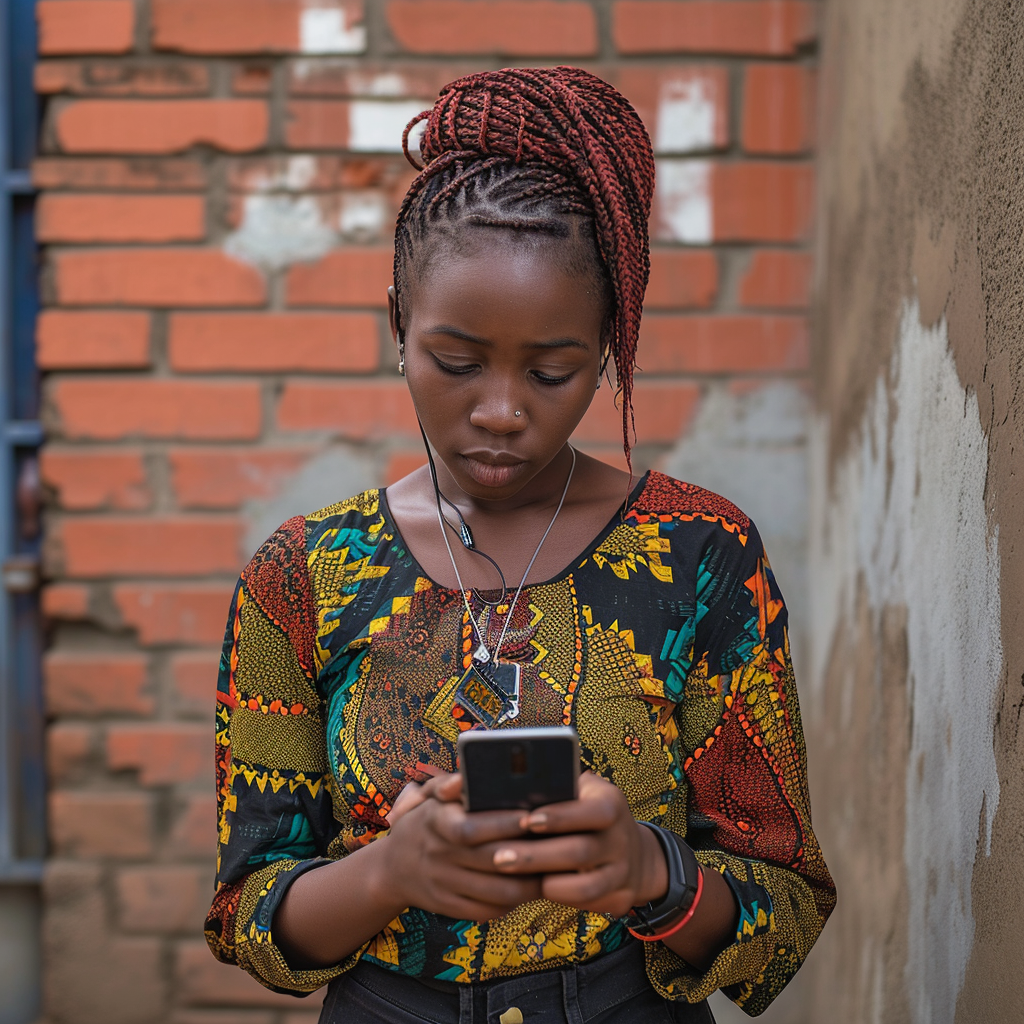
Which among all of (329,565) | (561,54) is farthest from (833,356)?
(329,565)

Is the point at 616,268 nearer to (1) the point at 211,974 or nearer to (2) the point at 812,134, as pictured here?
(2) the point at 812,134

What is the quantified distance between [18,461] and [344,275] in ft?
2.87

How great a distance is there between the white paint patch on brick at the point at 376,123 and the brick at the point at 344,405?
0.51m

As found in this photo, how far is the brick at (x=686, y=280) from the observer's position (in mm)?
2527

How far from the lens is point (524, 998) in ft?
4.16

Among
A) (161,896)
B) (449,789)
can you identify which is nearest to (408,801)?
(449,789)

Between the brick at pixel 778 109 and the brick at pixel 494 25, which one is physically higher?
the brick at pixel 494 25

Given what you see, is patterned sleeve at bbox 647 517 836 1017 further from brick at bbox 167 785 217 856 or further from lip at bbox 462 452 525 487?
brick at bbox 167 785 217 856

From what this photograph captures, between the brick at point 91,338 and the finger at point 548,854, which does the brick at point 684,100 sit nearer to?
the brick at point 91,338

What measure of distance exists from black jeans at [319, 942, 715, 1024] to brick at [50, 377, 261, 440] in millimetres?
1475

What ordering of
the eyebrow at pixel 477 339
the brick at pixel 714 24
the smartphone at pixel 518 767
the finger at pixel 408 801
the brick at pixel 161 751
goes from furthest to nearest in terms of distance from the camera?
1. the brick at pixel 161 751
2. the brick at pixel 714 24
3. the eyebrow at pixel 477 339
4. the finger at pixel 408 801
5. the smartphone at pixel 518 767

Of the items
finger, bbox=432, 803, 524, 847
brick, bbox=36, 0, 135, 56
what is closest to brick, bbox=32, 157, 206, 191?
brick, bbox=36, 0, 135, 56

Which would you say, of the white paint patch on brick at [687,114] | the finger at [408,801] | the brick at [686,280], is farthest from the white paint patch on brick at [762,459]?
the finger at [408,801]

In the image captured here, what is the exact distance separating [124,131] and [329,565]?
1549mm
